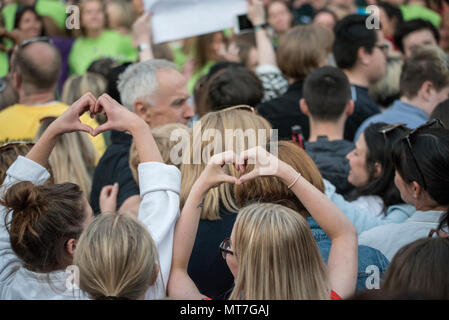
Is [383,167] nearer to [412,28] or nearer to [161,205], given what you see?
[161,205]

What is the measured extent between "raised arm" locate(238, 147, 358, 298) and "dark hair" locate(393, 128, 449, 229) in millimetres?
539

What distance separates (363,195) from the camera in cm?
328

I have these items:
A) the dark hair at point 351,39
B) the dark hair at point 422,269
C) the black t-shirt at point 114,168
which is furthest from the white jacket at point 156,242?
the dark hair at point 351,39

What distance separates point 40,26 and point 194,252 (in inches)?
194

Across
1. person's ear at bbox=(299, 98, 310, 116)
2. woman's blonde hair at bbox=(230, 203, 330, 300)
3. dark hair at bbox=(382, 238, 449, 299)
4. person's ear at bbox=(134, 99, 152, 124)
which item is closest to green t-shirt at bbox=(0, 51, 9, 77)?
person's ear at bbox=(134, 99, 152, 124)

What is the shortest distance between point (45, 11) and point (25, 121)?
329 centimetres

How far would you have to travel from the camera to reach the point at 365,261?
2.34m

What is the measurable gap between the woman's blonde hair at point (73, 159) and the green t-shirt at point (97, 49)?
128 inches

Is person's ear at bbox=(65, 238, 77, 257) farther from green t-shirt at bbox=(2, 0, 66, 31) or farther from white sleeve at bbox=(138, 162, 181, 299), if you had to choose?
green t-shirt at bbox=(2, 0, 66, 31)

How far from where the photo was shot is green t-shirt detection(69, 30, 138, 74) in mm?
6719

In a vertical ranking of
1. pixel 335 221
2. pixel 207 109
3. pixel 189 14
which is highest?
pixel 189 14

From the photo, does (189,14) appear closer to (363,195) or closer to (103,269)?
(363,195)

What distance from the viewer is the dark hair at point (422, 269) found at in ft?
5.82
